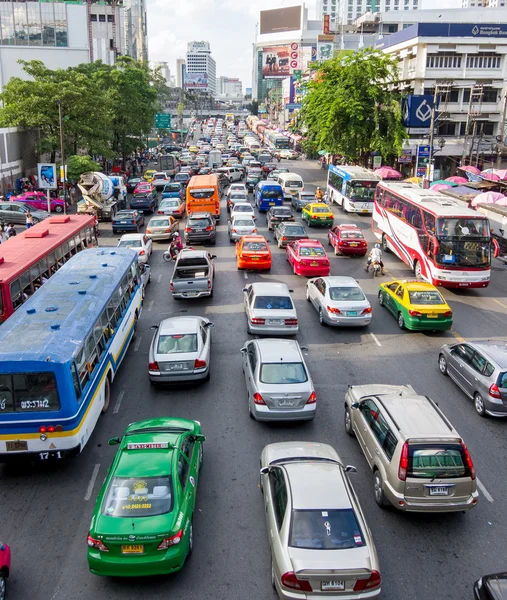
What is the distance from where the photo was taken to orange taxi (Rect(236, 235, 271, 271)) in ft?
84.1

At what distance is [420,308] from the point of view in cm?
1872

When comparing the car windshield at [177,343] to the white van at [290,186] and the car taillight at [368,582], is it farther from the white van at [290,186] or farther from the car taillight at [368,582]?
the white van at [290,186]

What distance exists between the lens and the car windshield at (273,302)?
59.2 feet

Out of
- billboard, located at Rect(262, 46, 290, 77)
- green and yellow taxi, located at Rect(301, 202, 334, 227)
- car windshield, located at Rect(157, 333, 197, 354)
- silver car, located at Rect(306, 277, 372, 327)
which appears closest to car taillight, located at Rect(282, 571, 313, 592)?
car windshield, located at Rect(157, 333, 197, 354)

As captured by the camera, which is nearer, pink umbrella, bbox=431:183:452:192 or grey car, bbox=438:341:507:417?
grey car, bbox=438:341:507:417

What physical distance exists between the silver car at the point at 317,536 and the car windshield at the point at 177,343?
603 centimetres

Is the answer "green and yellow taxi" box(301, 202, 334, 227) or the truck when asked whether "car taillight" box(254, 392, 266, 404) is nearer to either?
the truck

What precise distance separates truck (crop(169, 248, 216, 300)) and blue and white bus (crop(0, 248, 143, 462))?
6467 millimetres

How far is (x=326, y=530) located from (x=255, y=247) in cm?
1878

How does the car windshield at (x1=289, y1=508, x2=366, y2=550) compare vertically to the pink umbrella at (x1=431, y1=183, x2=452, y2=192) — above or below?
below

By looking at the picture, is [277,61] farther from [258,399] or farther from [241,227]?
[258,399]

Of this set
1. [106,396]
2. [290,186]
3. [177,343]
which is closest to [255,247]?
[177,343]

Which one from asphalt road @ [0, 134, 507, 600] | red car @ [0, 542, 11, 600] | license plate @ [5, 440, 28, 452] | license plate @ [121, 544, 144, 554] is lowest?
asphalt road @ [0, 134, 507, 600]

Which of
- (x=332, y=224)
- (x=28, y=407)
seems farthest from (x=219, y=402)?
(x=332, y=224)
